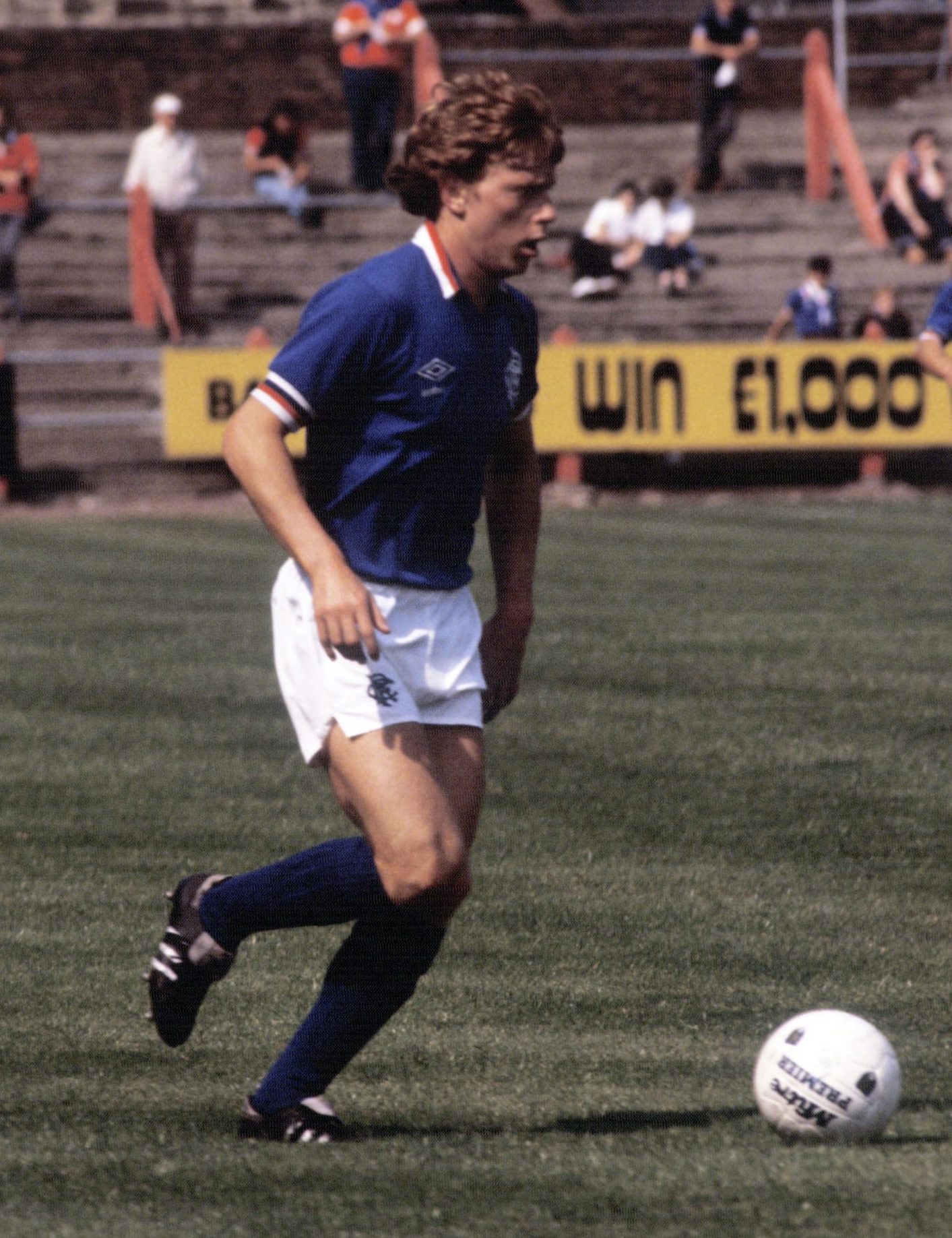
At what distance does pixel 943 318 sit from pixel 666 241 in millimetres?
15931

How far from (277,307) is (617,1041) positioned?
69.2ft

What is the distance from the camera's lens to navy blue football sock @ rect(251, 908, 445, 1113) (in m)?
5.04

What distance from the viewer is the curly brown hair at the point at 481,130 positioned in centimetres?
490

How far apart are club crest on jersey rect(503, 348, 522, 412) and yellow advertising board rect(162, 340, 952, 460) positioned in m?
18.0

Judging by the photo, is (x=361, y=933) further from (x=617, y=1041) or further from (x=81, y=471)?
(x=81, y=471)

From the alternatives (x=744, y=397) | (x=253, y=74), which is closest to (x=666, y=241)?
(x=744, y=397)

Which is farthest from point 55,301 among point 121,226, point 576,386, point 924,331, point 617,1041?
point 617,1041

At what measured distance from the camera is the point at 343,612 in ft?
15.5

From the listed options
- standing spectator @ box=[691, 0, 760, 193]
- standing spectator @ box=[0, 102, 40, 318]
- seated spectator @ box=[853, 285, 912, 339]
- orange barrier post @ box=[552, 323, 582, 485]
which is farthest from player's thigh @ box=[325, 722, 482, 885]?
standing spectator @ box=[691, 0, 760, 193]

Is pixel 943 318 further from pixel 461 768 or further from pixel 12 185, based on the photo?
pixel 12 185

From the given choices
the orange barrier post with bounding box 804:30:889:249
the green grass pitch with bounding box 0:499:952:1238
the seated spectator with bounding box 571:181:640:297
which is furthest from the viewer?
the orange barrier post with bounding box 804:30:889:249

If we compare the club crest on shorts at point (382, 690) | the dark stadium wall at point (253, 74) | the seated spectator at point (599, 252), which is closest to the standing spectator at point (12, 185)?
the seated spectator at point (599, 252)

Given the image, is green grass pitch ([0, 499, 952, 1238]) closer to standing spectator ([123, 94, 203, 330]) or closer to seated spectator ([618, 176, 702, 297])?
standing spectator ([123, 94, 203, 330])

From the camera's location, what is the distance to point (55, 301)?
2692 centimetres
